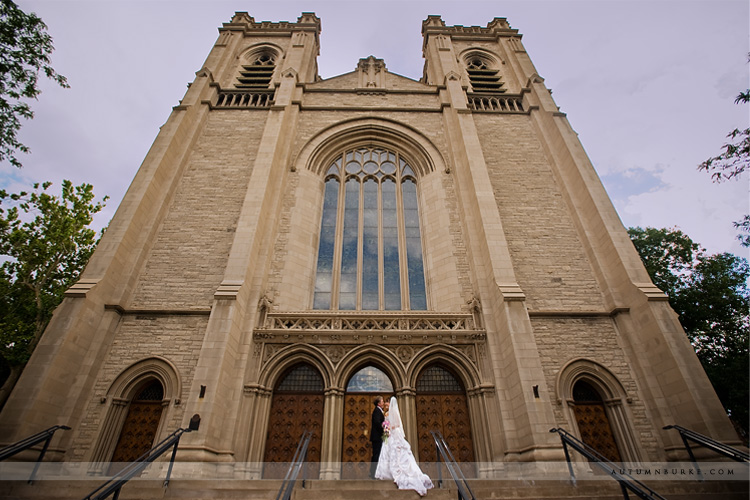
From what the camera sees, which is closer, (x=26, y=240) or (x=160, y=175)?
(x=160, y=175)

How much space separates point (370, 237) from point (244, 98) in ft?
30.1

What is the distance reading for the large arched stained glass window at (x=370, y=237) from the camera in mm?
11727

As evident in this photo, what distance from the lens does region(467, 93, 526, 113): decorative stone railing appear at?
16453 mm

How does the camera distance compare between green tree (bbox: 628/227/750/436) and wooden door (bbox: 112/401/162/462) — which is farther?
green tree (bbox: 628/227/750/436)

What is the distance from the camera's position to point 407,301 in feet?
37.8

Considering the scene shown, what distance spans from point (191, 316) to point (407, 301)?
636cm

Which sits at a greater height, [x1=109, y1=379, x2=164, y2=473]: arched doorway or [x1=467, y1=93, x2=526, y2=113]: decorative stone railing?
[x1=467, y1=93, x2=526, y2=113]: decorative stone railing

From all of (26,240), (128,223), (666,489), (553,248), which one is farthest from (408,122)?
(26,240)

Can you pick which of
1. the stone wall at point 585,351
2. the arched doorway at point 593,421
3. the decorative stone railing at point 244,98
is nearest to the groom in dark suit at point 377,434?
the stone wall at point 585,351

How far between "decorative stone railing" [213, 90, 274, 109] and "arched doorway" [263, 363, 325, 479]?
11.9 metres

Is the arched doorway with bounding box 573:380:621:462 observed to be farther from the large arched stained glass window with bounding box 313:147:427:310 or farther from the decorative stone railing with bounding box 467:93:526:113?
the decorative stone railing with bounding box 467:93:526:113

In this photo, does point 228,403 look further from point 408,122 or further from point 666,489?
point 408,122

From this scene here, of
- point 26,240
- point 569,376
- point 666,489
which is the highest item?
point 26,240

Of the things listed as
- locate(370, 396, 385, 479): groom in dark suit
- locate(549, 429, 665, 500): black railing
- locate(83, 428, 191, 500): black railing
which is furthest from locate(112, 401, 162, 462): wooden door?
locate(549, 429, 665, 500): black railing
